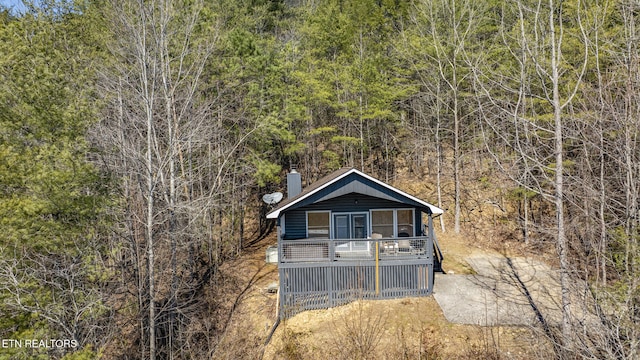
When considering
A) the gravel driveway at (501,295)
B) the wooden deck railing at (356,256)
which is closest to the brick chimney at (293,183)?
the wooden deck railing at (356,256)

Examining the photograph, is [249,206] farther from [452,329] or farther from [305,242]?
[452,329]

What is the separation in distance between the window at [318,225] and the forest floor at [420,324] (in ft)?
10.3

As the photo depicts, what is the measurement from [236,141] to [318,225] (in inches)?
279

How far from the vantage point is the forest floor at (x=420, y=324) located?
9.09m

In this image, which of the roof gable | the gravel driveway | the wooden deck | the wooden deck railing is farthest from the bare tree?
the wooden deck

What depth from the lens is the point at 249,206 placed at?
22875 mm

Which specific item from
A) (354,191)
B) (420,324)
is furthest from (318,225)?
(420,324)

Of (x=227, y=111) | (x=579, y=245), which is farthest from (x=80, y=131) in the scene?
(x=579, y=245)

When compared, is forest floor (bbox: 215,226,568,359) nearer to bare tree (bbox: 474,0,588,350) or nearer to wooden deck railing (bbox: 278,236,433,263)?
wooden deck railing (bbox: 278,236,433,263)

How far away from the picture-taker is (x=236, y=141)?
59.6 feet

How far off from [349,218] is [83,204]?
9.20 meters

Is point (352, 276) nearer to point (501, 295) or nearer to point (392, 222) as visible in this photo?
point (392, 222)

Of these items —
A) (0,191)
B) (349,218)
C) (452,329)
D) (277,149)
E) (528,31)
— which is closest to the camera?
(0,191)

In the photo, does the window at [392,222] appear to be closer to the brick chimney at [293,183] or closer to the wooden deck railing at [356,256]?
the wooden deck railing at [356,256]
